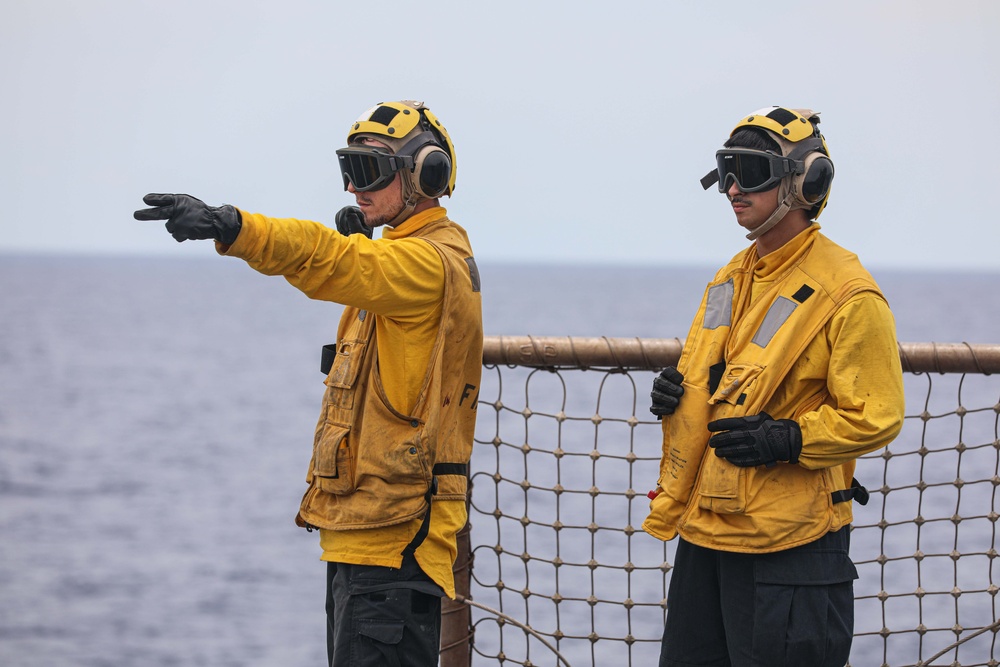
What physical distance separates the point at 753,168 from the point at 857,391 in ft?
1.94

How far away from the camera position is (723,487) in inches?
124

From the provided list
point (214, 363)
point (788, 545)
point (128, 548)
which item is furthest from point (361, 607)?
point (214, 363)

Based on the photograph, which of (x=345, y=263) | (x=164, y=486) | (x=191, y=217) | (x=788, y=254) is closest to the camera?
(x=191, y=217)

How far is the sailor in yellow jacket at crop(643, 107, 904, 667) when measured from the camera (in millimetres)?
3043

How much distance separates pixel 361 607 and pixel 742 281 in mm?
1259

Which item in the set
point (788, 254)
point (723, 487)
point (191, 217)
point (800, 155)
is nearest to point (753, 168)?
point (800, 155)

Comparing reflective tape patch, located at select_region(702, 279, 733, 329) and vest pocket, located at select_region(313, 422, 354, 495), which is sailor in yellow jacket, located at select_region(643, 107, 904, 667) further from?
vest pocket, located at select_region(313, 422, 354, 495)

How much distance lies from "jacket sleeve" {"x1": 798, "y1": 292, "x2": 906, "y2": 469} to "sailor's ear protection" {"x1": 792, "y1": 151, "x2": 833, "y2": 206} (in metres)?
0.29

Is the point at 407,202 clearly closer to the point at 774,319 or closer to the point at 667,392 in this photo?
the point at 667,392

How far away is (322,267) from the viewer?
295 cm

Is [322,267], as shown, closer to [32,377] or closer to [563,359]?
[563,359]

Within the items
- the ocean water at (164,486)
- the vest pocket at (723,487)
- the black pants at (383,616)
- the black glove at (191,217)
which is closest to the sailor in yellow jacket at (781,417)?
the vest pocket at (723,487)

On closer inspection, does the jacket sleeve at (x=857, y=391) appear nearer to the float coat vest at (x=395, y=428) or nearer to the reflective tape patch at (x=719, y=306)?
the reflective tape patch at (x=719, y=306)

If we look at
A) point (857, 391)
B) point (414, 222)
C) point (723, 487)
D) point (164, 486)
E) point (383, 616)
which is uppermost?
point (414, 222)
